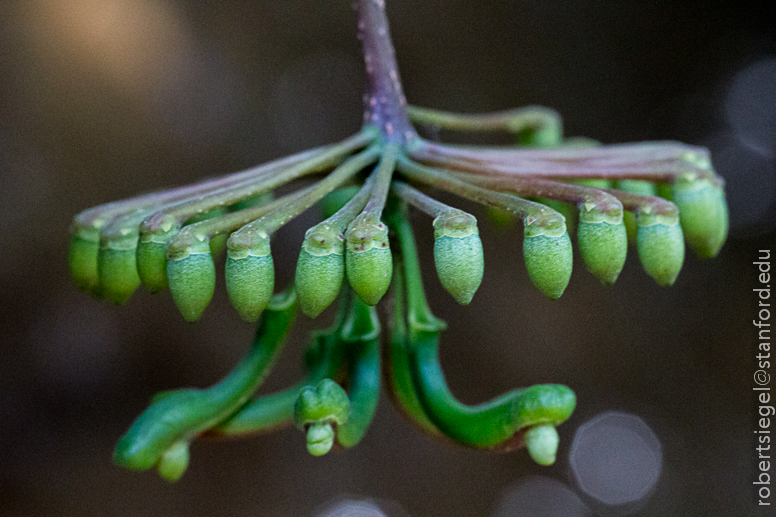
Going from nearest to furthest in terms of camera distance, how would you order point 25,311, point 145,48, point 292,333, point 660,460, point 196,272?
point 196,272, point 25,311, point 145,48, point 292,333, point 660,460

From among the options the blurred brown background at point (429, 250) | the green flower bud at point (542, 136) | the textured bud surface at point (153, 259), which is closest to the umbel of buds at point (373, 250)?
the textured bud surface at point (153, 259)

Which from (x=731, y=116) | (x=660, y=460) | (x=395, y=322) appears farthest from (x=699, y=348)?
(x=395, y=322)

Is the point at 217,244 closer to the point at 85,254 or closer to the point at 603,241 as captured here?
the point at 85,254

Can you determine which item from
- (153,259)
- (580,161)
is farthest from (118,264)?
(580,161)

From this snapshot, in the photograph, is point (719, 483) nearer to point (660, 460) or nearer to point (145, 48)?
point (660, 460)

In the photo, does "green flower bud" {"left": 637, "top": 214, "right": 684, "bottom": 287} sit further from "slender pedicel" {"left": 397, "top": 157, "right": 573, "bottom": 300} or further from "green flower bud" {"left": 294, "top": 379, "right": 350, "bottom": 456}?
"green flower bud" {"left": 294, "top": 379, "right": 350, "bottom": 456}

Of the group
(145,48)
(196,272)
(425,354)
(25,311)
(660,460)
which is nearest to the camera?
(196,272)
